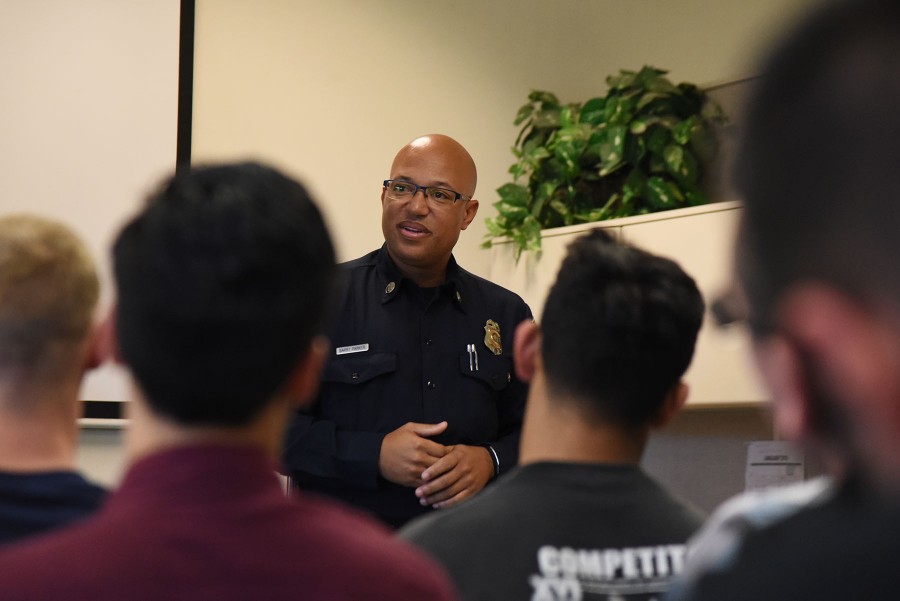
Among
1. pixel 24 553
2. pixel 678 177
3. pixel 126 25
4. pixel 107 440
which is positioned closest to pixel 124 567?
pixel 24 553

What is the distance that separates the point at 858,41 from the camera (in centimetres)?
49

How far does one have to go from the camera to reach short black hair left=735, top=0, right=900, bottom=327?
47cm

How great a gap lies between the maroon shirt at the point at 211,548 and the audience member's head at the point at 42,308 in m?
0.53

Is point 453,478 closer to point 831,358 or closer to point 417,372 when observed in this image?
point 417,372

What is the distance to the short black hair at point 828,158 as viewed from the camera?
470mm

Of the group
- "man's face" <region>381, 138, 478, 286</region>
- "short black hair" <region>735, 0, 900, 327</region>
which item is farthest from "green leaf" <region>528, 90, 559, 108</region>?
"short black hair" <region>735, 0, 900, 327</region>

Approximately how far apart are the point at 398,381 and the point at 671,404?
4.60 ft

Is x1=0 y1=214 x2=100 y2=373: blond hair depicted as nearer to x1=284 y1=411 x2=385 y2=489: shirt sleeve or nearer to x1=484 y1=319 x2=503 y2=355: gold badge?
x1=284 y1=411 x2=385 y2=489: shirt sleeve

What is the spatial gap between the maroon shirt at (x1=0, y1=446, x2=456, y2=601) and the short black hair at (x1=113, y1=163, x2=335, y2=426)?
0.05 metres

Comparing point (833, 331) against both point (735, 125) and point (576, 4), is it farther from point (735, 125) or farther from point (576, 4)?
point (576, 4)

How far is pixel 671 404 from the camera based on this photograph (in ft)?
4.54

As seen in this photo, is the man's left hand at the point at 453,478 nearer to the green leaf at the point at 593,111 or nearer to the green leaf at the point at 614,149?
the green leaf at the point at 614,149

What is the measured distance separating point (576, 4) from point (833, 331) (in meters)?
4.19

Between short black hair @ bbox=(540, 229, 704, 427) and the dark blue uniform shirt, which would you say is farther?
the dark blue uniform shirt
